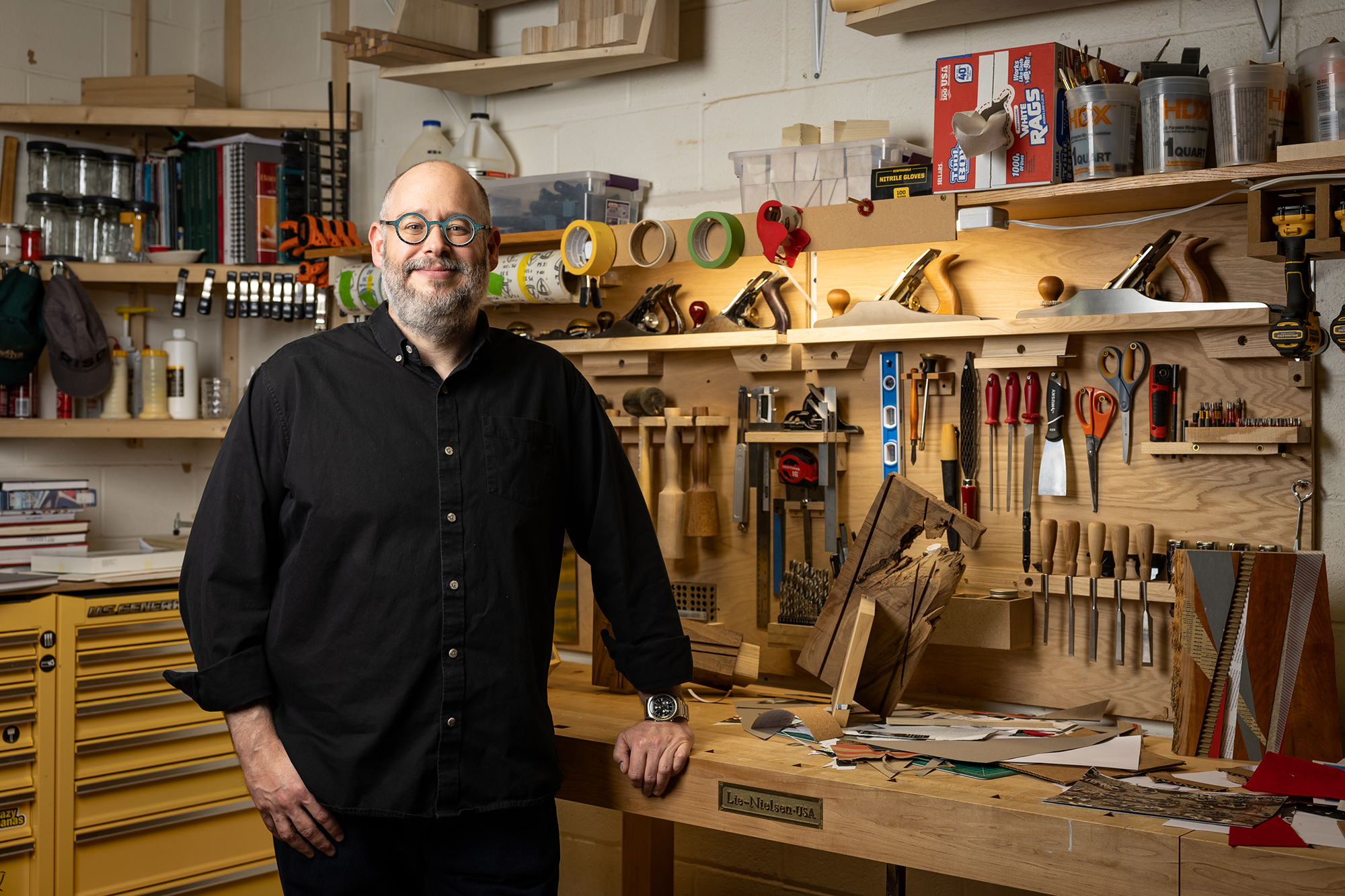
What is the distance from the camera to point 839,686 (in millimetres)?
1959

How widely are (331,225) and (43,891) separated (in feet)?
5.67

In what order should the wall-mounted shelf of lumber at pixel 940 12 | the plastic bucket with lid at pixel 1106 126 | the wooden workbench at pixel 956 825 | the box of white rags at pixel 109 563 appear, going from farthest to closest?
1. the box of white rags at pixel 109 563
2. the wall-mounted shelf of lumber at pixel 940 12
3. the plastic bucket with lid at pixel 1106 126
4. the wooden workbench at pixel 956 825

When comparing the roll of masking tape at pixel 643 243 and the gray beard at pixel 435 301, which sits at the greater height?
the roll of masking tape at pixel 643 243

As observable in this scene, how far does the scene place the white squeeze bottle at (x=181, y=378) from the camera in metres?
3.31

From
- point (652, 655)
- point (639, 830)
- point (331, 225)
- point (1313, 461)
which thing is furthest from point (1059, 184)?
point (331, 225)

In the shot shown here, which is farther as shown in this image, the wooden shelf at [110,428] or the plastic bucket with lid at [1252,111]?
the wooden shelf at [110,428]

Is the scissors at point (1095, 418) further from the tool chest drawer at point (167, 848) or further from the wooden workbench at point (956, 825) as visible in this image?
the tool chest drawer at point (167, 848)

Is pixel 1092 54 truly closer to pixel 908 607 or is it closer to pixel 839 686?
pixel 908 607

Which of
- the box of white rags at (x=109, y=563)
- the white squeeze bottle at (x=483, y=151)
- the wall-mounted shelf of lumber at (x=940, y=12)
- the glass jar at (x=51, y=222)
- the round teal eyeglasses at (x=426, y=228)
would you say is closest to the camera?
the round teal eyeglasses at (x=426, y=228)

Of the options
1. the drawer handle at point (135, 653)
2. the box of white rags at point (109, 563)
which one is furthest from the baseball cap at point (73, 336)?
the drawer handle at point (135, 653)

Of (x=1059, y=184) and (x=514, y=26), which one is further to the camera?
(x=514, y=26)

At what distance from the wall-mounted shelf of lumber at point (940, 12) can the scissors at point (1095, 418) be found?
0.75 m

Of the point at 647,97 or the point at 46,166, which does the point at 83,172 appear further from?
the point at 647,97

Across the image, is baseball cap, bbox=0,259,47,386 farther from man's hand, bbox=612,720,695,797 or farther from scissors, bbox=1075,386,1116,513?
scissors, bbox=1075,386,1116,513
